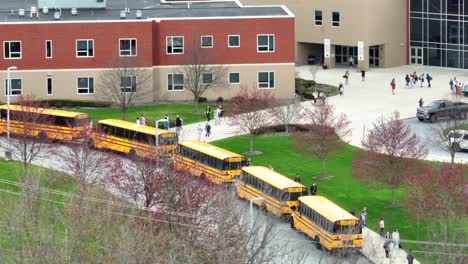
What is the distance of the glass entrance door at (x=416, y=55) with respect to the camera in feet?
325

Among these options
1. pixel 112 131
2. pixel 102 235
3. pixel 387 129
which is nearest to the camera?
pixel 102 235

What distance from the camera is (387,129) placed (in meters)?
60.6

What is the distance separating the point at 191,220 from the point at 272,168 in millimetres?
20068

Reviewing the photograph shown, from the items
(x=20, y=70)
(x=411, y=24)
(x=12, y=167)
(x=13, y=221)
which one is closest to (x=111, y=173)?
(x=12, y=167)

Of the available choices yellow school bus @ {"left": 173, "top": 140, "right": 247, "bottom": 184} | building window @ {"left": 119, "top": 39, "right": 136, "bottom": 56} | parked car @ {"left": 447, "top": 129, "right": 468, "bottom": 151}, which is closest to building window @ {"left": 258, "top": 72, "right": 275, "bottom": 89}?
building window @ {"left": 119, "top": 39, "right": 136, "bottom": 56}

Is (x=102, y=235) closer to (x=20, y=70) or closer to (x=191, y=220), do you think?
(x=191, y=220)

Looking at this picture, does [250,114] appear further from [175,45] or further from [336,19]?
[336,19]

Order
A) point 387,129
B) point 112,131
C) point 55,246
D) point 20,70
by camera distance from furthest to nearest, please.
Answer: point 20,70 → point 112,131 → point 387,129 → point 55,246

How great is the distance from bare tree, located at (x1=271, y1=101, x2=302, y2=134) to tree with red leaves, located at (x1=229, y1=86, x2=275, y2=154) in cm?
40

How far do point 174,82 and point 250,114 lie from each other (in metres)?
13.9

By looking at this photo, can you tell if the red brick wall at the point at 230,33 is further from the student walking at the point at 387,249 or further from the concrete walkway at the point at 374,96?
the student walking at the point at 387,249

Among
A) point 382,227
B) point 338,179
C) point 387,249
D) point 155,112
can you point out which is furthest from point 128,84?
point 387,249

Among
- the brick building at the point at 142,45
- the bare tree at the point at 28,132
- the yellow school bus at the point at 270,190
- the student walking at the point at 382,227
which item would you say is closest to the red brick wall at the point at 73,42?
the brick building at the point at 142,45

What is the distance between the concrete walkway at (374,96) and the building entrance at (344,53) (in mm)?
2105
